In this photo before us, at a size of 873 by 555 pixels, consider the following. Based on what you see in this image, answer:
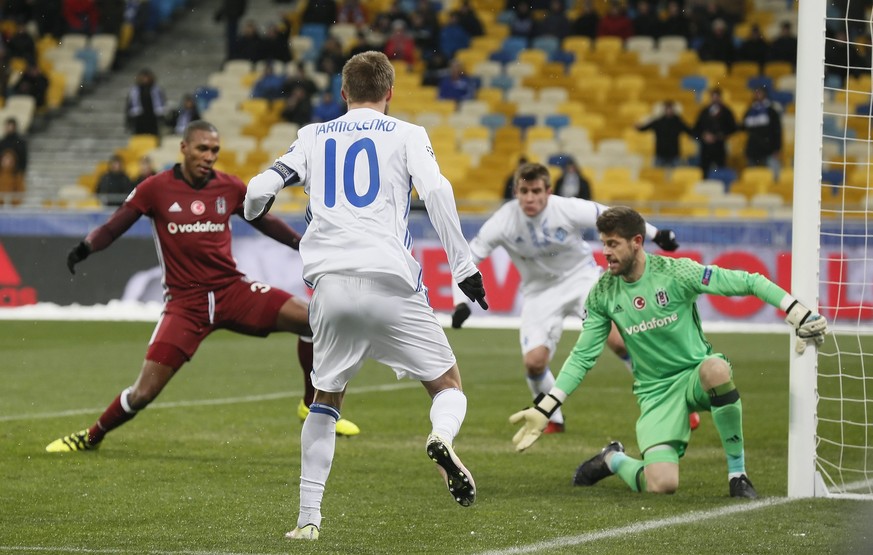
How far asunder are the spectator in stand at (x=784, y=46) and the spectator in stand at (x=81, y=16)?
13779 millimetres

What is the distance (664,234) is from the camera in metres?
8.72

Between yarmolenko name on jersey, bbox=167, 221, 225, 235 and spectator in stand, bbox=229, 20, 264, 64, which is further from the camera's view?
spectator in stand, bbox=229, 20, 264, 64

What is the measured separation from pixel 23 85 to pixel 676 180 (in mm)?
13178

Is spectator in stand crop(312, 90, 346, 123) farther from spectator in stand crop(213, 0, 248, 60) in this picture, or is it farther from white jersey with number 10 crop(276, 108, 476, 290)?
white jersey with number 10 crop(276, 108, 476, 290)

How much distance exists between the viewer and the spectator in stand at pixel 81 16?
94.4 feet

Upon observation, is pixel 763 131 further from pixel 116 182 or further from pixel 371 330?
pixel 371 330

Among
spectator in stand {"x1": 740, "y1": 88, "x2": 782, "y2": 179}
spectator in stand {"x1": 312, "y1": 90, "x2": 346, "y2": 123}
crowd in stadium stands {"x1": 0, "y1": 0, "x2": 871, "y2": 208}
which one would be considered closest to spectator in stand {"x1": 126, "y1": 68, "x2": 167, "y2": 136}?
crowd in stadium stands {"x1": 0, "y1": 0, "x2": 871, "y2": 208}

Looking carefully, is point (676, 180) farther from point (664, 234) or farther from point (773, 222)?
point (664, 234)

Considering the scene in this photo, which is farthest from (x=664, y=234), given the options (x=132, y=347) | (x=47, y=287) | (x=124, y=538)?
(x=47, y=287)

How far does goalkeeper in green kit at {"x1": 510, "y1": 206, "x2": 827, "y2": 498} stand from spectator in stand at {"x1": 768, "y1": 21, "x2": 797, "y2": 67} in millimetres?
16625

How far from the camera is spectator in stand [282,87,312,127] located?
24.8m

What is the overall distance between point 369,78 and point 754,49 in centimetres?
1922

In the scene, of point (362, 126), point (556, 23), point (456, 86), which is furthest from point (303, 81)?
point (362, 126)

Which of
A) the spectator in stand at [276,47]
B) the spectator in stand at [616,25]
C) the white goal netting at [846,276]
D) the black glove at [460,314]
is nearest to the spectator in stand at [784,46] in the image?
the white goal netting at [846,276]
